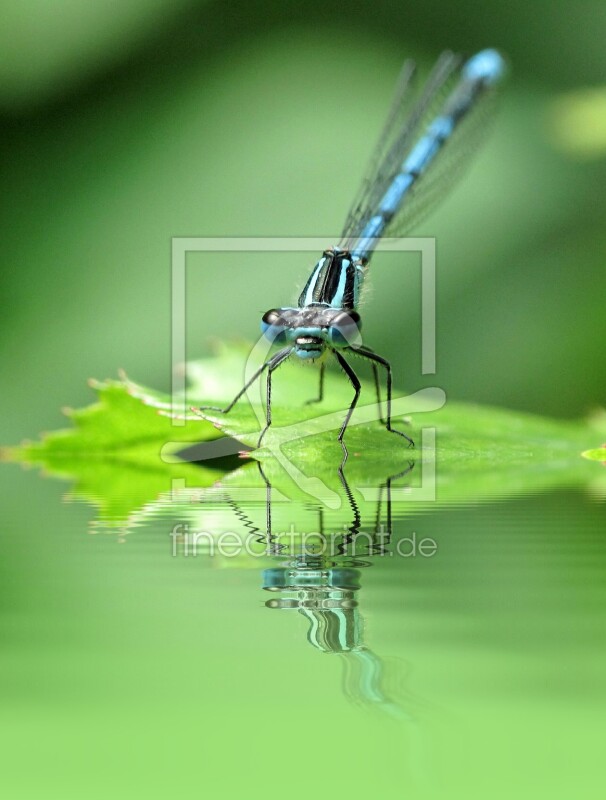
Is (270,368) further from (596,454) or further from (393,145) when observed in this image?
(393,145)

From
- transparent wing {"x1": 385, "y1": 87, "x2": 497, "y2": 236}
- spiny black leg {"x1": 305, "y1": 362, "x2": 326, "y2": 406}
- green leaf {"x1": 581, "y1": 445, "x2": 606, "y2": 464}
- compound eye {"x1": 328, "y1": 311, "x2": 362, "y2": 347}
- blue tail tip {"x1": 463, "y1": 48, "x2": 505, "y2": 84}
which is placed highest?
blue tail tip {"x1": 463, "y1": 48, "x2": 505, "y2": 84}

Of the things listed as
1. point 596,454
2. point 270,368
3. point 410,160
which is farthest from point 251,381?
point 410,160

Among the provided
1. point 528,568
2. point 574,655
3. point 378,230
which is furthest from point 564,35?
point 574,655

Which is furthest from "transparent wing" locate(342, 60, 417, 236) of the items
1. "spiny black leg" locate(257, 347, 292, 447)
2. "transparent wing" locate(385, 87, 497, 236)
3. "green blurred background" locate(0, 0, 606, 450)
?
"spiny black leg" locate(257, 347, 292, 447)

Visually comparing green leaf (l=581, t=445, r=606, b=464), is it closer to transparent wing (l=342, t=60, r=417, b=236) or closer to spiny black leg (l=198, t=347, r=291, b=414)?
spiny black leg (l=198, t=347, r=291, b=414)

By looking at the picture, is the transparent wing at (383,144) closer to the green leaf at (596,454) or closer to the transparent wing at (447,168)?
the transparent wing at (447,168)

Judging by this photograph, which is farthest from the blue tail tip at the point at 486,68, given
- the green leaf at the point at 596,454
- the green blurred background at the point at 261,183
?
the green leaf at the point at 596,454
